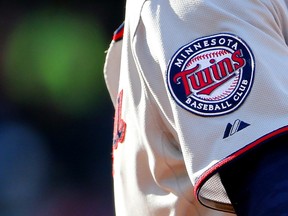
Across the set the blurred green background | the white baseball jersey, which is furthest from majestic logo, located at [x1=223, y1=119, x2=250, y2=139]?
the blurred green background

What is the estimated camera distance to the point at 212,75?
2.51 ft

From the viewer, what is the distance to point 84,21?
114 inches

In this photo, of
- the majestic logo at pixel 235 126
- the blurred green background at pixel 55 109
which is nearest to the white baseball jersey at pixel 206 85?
the majestic logo at pixel 235 126

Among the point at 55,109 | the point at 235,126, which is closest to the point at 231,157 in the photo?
the point at 235,126

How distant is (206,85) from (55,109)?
7.10 ft

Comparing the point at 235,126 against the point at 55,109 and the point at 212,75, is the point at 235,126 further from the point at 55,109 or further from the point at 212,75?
the point at 55,109

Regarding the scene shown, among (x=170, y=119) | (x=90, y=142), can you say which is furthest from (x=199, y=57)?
(x=90, y=142)

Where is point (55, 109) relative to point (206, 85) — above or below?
below

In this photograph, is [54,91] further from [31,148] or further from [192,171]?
[192,171]

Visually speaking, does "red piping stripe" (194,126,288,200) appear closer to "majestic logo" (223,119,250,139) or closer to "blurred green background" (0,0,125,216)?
"majestic logo" (223,119,250,139)

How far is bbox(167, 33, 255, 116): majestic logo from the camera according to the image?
0.75 metres

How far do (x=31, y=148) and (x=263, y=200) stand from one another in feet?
7.53

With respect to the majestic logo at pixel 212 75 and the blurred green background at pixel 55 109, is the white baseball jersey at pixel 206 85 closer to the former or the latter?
the majestic logo at pixel 212 75

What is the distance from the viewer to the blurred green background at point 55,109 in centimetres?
281
